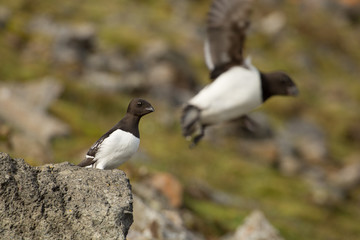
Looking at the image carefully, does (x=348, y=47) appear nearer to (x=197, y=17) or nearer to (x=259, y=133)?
(x=197, y=17)

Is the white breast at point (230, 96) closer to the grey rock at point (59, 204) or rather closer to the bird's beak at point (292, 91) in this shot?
the bird's beak at point (292, 91)

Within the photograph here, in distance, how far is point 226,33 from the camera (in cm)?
1553

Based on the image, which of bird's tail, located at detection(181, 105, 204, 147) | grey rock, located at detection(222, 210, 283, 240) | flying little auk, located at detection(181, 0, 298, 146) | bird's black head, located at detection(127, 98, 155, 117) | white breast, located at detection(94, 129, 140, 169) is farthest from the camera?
bird's tail, located at detection(181, 105, 204, 147)

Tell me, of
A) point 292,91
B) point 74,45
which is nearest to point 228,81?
point 292,91

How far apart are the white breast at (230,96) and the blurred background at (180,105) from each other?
4174 mm

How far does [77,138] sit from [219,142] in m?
17.1

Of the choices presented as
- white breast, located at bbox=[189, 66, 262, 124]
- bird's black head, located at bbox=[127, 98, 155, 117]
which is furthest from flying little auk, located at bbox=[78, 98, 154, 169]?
white breast, located at bbox=[189, 66, 262, 124]

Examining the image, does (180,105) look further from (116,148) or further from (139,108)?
(116,148)

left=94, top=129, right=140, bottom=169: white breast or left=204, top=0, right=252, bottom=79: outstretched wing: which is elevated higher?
left=204, top=0, right=252, bottom=79: outstretched wing

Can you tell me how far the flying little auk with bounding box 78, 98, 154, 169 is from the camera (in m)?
8.31

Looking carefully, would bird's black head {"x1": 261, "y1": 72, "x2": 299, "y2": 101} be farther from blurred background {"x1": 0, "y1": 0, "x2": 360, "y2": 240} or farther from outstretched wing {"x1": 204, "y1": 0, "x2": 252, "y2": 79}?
blurred background {"x1": 0, "y1": 0, "x2": 360, "y2": 240}

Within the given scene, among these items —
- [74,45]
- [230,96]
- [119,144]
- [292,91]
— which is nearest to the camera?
[119,144]

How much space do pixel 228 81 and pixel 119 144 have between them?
705cm

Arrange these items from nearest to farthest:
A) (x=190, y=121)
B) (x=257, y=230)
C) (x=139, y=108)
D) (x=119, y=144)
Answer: (x=119, y=144), (x=139, y=108), (x=257, y=230), (x=190, y=121)
